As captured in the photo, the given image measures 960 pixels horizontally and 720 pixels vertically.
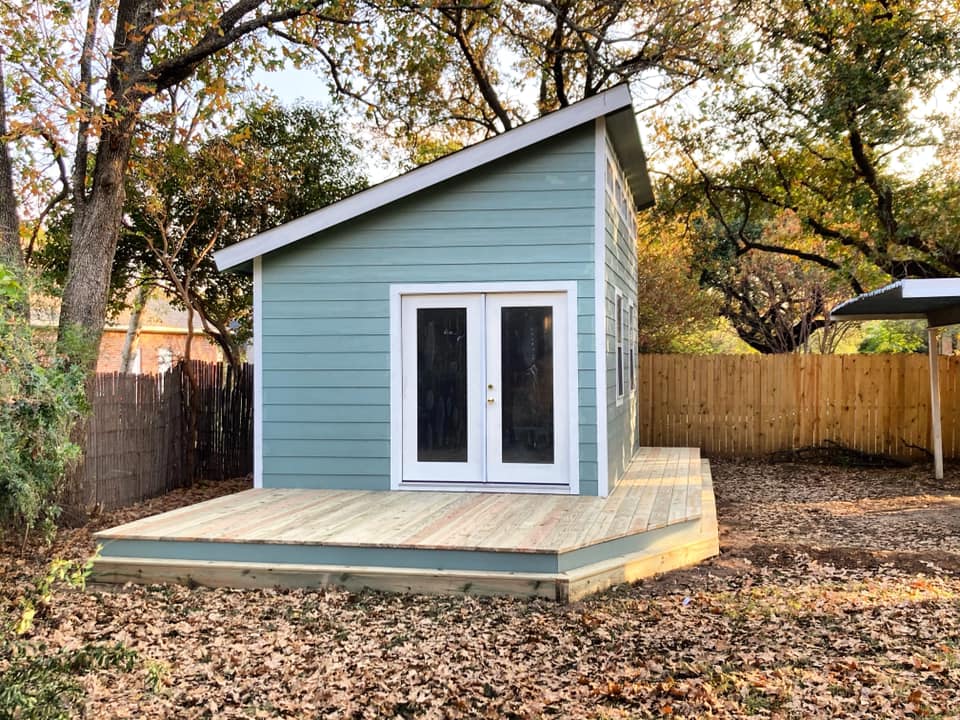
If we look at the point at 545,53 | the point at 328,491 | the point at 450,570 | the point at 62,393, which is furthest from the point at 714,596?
the point at 545,53

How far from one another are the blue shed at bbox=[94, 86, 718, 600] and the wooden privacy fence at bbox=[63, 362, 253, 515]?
166 cm

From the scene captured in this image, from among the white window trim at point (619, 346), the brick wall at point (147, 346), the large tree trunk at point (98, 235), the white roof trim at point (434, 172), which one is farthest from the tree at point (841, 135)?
the brick wall at point (147, 346)

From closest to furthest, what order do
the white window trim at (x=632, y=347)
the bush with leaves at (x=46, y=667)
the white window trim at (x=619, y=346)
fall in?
the bush with leaves at (x=46, y=667) < the white window trim at (x=619, y=346) < the white window trim at (x=632, y=347)

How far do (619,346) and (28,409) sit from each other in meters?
5.53

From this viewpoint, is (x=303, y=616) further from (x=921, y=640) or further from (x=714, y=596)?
(x=921, y=640)

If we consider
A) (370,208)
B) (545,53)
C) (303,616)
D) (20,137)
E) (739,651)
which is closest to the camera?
(739,651)

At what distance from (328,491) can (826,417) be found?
809cm

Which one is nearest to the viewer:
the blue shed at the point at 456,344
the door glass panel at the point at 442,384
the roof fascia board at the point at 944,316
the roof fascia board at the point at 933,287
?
the blue shed at the point at 456,344

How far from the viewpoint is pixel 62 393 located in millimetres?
4645

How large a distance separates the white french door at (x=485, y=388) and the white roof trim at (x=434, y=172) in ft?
3.12

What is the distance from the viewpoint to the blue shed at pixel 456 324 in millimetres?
6730

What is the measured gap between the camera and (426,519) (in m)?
5.79

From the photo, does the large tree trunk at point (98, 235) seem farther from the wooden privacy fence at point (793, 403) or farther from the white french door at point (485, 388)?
the wooden privacy fence at point (793, 403)

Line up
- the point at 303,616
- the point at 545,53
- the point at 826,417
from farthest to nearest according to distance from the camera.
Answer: the point at 545,53 → the point at 826,417 → the point at 303,616
